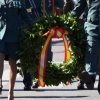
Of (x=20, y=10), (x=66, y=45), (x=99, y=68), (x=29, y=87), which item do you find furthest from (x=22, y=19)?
(x=29, y=87)

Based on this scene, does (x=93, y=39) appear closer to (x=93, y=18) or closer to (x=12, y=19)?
(x=93, y=18)

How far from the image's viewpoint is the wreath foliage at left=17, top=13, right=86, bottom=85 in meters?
9.02

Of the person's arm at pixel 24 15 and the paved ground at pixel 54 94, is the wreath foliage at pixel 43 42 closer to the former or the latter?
the person's arm at pixel 24 15

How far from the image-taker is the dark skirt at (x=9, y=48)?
917 cm

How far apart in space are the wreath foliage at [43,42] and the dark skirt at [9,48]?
106 millimetres

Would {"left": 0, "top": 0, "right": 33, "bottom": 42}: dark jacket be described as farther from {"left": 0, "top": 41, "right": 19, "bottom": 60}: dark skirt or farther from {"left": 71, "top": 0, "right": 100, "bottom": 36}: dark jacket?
{"left": 71, "top": 0, "right": 100, "bottom": 36}: dark jacket

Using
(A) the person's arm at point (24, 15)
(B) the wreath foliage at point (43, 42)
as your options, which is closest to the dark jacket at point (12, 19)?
(A) the person's arm at point (24, 15)

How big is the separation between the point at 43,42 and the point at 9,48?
54cm

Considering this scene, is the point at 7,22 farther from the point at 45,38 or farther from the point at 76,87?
the point at 76,87

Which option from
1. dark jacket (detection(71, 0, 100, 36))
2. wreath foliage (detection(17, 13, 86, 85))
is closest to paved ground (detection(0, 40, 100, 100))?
wreath foliage (detection(17, 13, 86, 85))

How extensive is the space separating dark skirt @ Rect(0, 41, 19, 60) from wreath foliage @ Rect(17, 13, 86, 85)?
0.35 feet

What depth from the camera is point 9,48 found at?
9.21m

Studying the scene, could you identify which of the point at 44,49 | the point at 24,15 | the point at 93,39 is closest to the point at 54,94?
the point at 44,49

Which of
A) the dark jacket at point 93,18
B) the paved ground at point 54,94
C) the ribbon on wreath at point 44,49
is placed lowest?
the paved ground at point 54,94
